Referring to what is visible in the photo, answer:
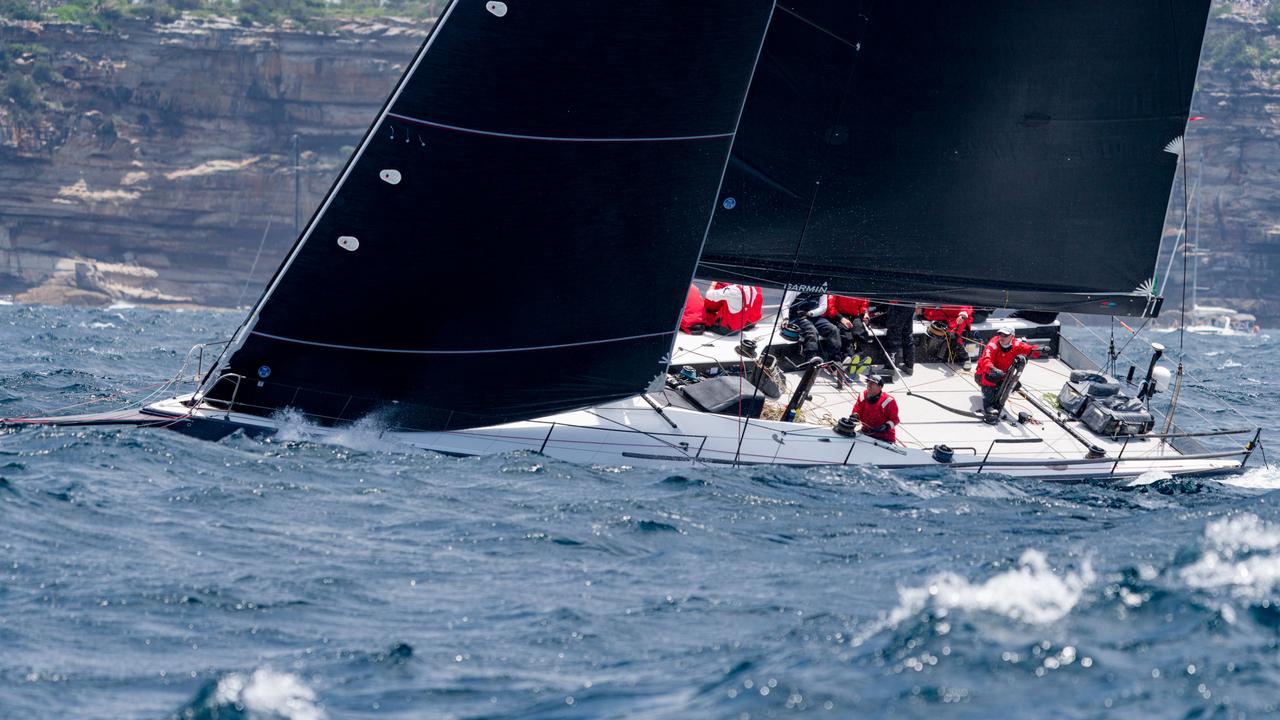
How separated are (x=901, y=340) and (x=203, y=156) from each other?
180ft

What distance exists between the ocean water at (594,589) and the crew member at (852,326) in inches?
128

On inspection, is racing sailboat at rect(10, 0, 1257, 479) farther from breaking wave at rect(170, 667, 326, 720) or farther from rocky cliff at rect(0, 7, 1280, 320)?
rocky cliff at rect(0, 7, 1280, 320)

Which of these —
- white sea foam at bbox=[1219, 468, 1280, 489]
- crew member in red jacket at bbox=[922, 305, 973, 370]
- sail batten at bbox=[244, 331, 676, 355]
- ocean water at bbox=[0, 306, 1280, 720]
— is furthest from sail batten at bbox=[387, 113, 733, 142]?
white sea foam at bbox=[1219, 468, 1280, 489]

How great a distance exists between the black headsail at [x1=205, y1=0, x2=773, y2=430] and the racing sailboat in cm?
2

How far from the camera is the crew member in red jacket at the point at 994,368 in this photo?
1416 cm

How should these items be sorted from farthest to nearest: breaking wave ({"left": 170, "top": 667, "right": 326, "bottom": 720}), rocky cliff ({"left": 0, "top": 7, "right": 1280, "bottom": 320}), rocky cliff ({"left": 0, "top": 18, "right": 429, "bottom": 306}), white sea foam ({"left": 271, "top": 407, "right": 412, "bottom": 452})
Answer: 1. rocky cliff ({"left": 0, "top": 7, "right": 1280, "bottom": 320})
2. rocky cliff ({"left": 0, "top": 18, "right": 429, "bottom": 306})
3. white sea foam ({"left": 271, "top": 407, "right": 412, "bottom": 452})
4. breaking wave ({"left": 170, "top": 667, "right": 326, "bottom": 720})

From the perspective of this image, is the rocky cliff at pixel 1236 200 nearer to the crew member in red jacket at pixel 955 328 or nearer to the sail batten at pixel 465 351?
the crew member in red jacket at pixel 955 328

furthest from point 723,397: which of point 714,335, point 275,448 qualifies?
point 275,448

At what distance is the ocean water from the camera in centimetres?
682

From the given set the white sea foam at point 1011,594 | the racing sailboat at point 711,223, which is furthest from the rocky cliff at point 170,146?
the white sea foam at point 1011,594

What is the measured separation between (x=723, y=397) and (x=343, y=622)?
21.4 ft

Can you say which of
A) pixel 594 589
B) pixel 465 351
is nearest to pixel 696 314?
pixel 465 351

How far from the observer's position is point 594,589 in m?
8.71

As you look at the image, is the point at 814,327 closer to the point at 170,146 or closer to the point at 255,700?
the point at 255,700
